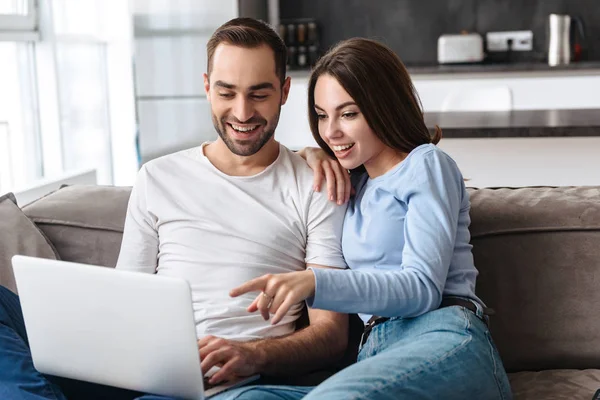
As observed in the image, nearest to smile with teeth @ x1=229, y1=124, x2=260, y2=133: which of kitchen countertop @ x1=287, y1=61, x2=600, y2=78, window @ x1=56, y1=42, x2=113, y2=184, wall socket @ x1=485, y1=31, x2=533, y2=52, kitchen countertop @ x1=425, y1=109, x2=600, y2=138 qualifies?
kitchen countertop @ x1=425, y1=109, x2=600, y2=138

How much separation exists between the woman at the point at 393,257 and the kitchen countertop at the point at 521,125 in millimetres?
1000

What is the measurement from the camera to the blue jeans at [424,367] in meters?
1.34

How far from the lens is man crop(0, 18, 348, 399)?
176cm

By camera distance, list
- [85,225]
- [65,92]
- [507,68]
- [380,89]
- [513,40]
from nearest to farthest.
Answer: [380,89], [85,225], [65,92], [507,68], [513,40]

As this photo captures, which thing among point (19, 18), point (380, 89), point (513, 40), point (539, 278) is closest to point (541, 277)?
point (539, 278)

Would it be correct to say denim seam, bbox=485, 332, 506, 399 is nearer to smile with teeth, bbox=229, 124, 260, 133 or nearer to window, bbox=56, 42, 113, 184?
smile with teeth, bbox=229, 124, 260, 133

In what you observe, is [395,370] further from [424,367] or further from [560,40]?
[560,40]

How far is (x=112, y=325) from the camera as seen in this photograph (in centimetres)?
136

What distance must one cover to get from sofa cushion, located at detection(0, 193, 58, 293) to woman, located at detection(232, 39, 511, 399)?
71 centimetres

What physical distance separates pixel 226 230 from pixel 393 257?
39 cm

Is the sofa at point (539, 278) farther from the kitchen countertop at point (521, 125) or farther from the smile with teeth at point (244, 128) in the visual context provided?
the kitchen countertop at point (521, 125)

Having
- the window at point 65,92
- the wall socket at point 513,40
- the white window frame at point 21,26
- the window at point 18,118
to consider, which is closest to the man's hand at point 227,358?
the window at point 65,92

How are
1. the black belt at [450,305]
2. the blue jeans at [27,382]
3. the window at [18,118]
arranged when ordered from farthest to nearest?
the window at [18,118], the black belt at [450,305], the blue jeans at [27,382]

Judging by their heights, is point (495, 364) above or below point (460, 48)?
below
